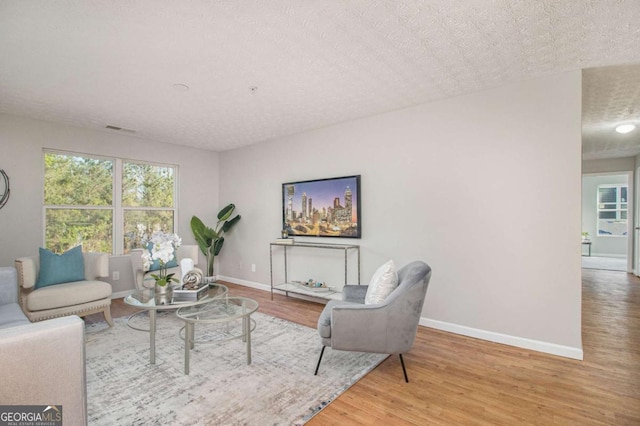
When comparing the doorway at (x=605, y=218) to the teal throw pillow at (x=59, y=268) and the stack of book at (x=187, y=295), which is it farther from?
the teal throw pillow at (x=59, y=268)

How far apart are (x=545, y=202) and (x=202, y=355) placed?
3.32 m

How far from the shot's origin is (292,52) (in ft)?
7.66

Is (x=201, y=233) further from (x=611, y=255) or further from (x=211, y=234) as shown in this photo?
(x=611, y=255)

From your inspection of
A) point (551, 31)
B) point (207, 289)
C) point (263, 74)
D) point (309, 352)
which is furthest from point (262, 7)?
point (309, 352)

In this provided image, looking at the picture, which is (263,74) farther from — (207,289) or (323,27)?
(207,289)

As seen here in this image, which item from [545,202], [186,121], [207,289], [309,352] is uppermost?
[186,121]

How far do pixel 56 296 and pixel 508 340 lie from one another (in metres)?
4.37

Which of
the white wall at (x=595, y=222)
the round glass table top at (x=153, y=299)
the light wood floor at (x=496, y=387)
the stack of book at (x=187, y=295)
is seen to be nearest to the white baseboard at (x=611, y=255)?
the white wall at (x=595, y=222)

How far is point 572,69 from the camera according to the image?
2.61 meters

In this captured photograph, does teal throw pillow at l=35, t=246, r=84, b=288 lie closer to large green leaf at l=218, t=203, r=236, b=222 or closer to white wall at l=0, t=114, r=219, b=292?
white wall at l=0, t=114, r=219, b=292

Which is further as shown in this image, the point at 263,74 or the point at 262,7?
the point at 263,74

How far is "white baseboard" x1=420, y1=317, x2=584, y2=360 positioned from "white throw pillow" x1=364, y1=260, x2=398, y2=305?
126cm
